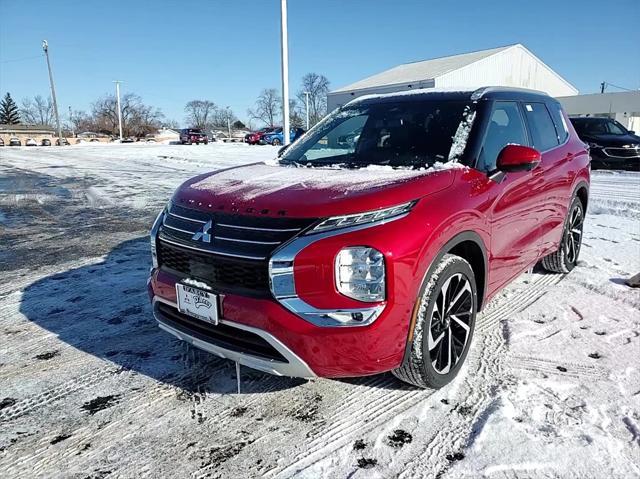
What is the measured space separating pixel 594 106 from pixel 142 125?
61596 mm

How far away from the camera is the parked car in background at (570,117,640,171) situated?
531 inches

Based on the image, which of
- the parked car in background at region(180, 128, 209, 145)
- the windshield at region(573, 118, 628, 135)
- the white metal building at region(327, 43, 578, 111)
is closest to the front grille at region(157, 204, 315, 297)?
the windshield at region(573, 118, 628, 135)

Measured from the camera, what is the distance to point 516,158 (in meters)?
3.02

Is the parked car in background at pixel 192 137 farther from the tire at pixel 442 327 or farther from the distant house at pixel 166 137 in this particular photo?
the tire at pixel 442 327

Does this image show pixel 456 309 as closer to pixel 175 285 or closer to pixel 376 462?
pixel 376 462

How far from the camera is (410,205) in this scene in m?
2.45

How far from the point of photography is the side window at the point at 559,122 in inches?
176

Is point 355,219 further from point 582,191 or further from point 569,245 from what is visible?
point 582,191

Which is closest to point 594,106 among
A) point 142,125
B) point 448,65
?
point 448,65

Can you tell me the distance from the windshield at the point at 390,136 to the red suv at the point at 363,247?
1 centimetres

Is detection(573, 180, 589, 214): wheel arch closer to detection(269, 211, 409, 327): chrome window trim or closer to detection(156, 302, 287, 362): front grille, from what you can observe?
detection(269, 211, 409, 327): chrome window trim

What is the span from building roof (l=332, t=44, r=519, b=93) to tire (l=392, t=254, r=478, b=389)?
36.4m

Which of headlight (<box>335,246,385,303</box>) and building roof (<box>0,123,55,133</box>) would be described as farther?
building roof (<box>0,123,55,133</box>)

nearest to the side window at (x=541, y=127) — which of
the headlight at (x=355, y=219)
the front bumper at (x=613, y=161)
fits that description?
the headlight at (x=355, y=219)
